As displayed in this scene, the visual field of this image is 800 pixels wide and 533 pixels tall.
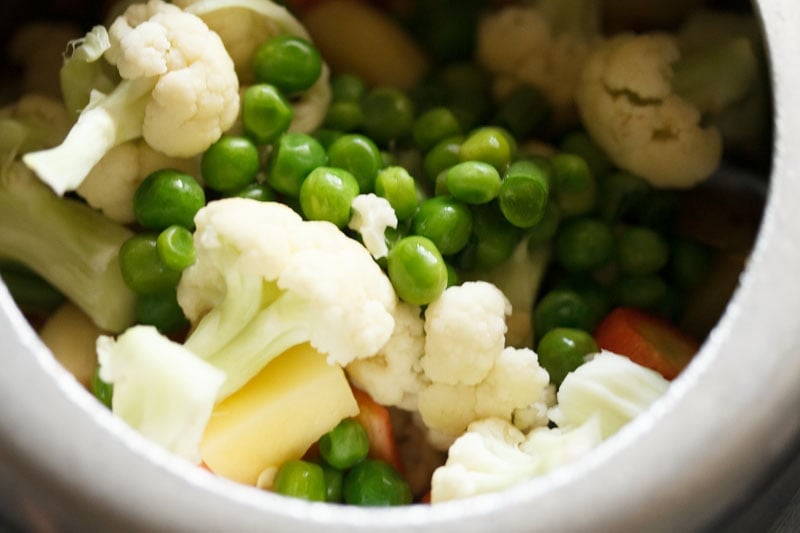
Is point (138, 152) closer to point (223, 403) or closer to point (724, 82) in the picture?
point (223, 403)

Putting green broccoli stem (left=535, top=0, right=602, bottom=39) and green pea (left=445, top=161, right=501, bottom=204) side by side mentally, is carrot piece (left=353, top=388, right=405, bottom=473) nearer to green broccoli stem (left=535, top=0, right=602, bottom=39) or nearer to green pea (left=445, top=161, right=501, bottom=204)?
green pea (left=445, top=161, right=501, bottom=204)

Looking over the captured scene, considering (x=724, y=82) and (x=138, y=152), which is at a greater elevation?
(x=724, y=82)

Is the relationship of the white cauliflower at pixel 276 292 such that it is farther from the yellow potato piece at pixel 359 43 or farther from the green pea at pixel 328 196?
the yellow potato piece at pixel 359 43

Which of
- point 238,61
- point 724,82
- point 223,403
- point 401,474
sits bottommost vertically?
point 401,474

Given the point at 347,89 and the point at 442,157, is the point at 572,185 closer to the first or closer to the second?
the point at 442,157

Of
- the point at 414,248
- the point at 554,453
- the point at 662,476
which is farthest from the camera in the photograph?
the point at 414,248

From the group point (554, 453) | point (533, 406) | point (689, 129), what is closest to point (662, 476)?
point (554, 453)

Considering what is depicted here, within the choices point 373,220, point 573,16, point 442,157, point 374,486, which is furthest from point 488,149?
point 374,486
